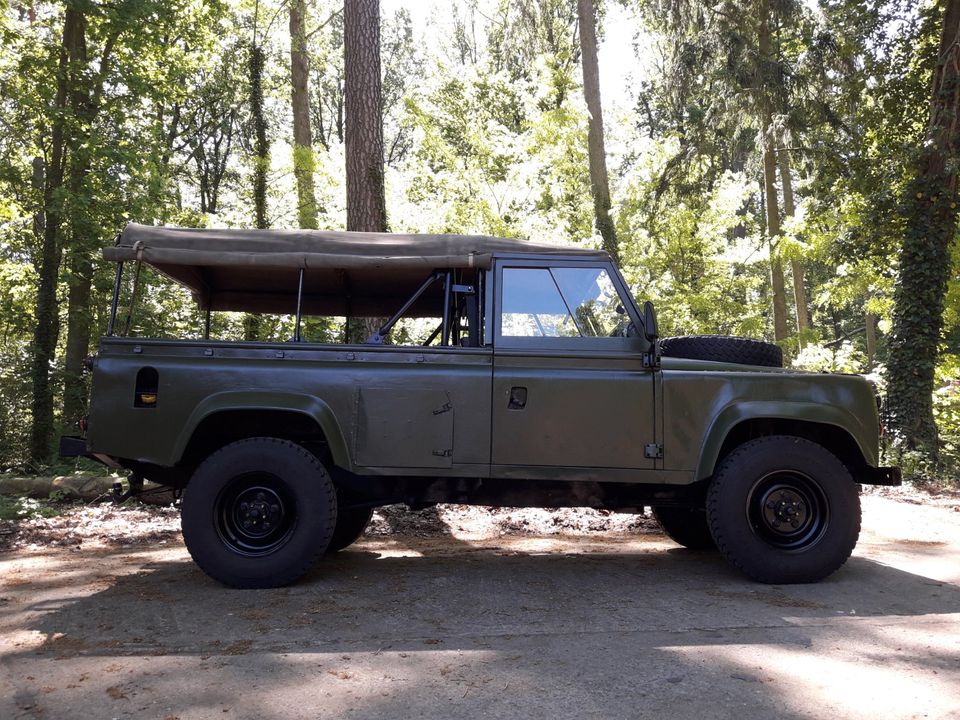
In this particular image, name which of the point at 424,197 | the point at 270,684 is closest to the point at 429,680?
the point at 270,684

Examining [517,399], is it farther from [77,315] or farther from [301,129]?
[301,129]

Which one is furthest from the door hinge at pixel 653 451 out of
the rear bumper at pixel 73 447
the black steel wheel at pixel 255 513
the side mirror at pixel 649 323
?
the rear bumper at pixel 73 447

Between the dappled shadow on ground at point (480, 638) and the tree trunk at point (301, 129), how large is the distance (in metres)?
10.9

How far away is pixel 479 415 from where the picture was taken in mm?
5305

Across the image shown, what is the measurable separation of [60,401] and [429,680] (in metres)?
14.5

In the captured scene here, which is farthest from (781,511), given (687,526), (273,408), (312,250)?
(312,250)

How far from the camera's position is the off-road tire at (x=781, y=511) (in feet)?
17.5

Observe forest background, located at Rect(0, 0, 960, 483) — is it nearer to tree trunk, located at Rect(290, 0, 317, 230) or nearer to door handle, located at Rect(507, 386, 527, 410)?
tree trunk, located at Rect(290, 0, 317, 230)

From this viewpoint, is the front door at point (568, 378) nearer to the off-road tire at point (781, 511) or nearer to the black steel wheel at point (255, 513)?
the off-road tire at point (781, 511)

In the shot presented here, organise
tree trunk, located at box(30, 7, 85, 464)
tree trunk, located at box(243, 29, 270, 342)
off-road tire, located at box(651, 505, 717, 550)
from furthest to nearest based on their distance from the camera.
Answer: tree trunk, located at box(243, 29, 270, 342), tree trunk, located at box(30, 7, 85, 464), off-road tire, located at box(651, 505, 717, 550)

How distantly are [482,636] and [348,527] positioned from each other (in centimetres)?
255

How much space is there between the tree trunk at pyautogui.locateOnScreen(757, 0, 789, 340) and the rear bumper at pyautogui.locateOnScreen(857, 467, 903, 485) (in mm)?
12731

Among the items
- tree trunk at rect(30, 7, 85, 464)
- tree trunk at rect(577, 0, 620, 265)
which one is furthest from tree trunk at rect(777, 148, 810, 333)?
tree trunk at rect(30, 7, 85, 464)

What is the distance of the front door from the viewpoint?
531 centimetres
